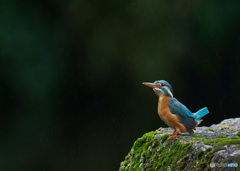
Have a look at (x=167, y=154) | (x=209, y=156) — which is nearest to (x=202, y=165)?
(x=209, y=156)

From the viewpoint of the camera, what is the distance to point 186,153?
228 cm

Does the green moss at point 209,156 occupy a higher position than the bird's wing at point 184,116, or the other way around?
the bird's wing at point 184,116

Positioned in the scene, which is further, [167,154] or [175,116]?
[175,116]

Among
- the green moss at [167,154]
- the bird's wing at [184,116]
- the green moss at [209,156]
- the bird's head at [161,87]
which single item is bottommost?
the green moss at [167,154]

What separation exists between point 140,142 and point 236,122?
1078 millimetres

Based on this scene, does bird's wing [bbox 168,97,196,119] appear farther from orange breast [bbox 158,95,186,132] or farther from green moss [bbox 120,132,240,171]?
green moss [bbox 120,132,240,171]

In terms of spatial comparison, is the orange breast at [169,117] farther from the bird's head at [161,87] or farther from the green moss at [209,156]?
the green moss at [209,156]

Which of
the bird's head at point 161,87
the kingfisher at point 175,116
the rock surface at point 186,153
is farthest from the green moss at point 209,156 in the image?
the bird's head at point 161,87

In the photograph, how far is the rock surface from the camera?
1.93 meters

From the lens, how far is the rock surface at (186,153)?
193 cm

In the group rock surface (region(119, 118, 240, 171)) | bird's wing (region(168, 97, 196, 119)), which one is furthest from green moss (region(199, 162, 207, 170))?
bird's wing (region(168, 97, 196, 119))

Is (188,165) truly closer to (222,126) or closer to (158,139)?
(158,139)

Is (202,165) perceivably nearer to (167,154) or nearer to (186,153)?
(186,153)

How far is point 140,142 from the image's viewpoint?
117 inches
